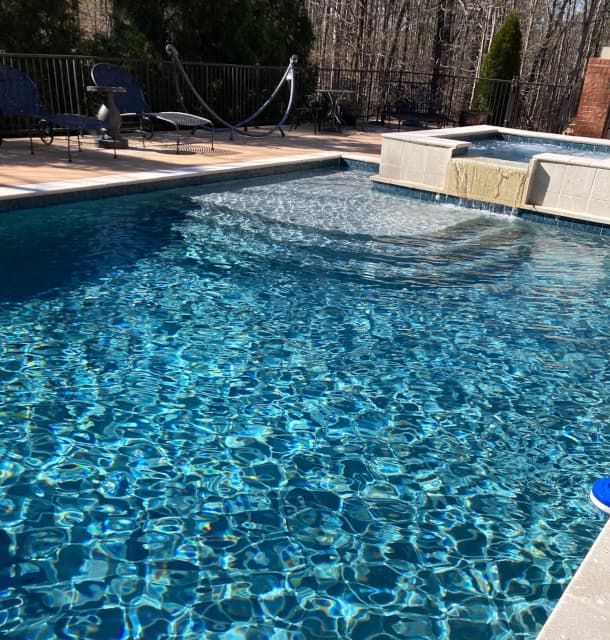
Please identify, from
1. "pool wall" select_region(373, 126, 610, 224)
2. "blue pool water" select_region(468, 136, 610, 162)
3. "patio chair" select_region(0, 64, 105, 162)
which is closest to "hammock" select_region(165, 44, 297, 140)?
"patio chair" select_region(0, 64, 105, 162)

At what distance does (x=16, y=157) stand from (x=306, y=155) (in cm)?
400

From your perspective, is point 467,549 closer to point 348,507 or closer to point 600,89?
point 348,507

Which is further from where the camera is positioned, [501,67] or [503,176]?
[501,67]

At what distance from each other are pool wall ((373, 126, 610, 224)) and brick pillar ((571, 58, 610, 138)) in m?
6.35

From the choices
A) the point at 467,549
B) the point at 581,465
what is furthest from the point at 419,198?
the point at 467,549

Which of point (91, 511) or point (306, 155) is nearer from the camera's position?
point (91, 511)

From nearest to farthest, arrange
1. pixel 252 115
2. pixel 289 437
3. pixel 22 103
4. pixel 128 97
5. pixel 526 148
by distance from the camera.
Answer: pixel 289 437 → pixel 22 103 → pixel 128 97 → pixel 252 115 → pixel 526 148

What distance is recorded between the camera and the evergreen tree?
1398cm

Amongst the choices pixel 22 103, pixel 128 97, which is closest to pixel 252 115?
pixel 128 97

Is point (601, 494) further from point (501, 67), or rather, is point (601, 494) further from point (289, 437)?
point (501, 67)

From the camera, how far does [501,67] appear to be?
46.7 feet

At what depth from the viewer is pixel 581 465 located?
2990 mm

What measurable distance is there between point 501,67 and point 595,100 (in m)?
2.18

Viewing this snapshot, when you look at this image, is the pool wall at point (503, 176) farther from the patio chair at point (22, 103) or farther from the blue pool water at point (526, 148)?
the patio chair at point (22, 103)
